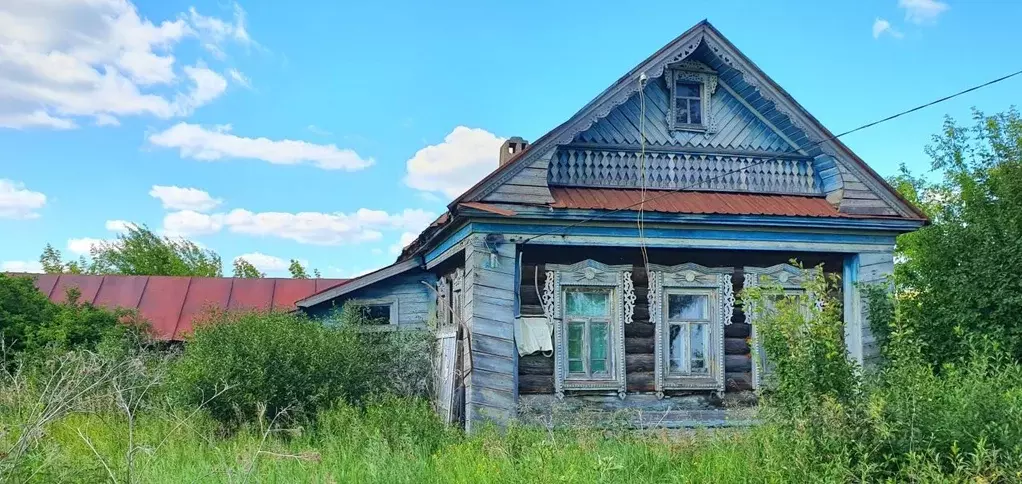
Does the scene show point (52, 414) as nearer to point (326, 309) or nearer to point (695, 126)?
point (326, 309)

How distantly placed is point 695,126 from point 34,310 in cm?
1148

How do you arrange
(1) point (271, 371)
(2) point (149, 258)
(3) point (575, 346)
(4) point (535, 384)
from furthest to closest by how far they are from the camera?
1. (2) point (149, 258)
2. (3) point (575, 346)
3. (1) point (271, 371)
4. (4) point (535, 384)

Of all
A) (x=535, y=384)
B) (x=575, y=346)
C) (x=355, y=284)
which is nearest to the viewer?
(x=535, y=384)

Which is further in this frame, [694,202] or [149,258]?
[149,258]

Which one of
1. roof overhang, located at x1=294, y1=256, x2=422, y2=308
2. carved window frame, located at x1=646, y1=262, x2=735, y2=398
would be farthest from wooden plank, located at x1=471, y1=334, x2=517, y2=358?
roof overhang, located at x1=294, y1=256, x2=422, y2=308

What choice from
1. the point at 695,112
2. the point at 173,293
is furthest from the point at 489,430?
the point at 173,293

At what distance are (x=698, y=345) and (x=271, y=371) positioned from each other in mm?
5491

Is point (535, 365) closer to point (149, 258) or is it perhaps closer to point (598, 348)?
point (598, 348)

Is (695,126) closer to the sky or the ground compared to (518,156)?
closer to the sky

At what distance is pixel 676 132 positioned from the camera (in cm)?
1023

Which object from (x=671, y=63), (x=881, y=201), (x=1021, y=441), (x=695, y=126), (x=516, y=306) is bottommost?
(x=1021, y=441)

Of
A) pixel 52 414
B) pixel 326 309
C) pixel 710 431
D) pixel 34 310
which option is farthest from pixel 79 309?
pixel 710 431

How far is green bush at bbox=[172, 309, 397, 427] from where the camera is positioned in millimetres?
9344

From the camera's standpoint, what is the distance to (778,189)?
10.4m
